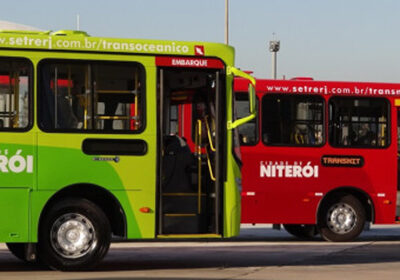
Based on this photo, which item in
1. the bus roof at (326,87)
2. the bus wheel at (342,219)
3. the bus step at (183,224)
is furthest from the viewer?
the bus wheel at (342,219)

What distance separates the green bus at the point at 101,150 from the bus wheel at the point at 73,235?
0.01 m

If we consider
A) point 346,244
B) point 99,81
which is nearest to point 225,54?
point 99,81

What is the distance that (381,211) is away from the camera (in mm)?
20766

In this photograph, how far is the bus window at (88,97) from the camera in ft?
45.0

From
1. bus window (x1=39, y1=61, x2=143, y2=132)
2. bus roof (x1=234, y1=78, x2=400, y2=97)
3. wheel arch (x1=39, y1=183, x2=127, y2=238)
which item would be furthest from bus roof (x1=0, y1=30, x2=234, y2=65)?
bus roof (x1=234, y1=78, x2=400, y2=97)

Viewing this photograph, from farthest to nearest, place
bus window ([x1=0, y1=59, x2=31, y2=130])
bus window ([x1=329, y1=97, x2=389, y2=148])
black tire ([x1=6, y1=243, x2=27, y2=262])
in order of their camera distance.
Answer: bus window ([x1=329, y1=97, x2=389, y2=148]) → black tire ([x1=6, y1=243, x2=27, y2=262]) → bus window ([x1=0, y1=59, x2=31, y2=130])

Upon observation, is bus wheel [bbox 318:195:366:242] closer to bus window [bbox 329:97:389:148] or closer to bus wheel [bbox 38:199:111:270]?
bus window [bbox 329:97:389:148]

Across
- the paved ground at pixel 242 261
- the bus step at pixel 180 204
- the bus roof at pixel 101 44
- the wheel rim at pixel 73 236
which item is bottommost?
the paved ground at pixel 242 261

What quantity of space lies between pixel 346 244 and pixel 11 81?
830cm

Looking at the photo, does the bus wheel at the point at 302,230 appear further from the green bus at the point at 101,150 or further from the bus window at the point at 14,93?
the bus window at the point at 14,93

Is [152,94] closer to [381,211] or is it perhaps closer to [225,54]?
[225,54]

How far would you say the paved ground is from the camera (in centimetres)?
1367

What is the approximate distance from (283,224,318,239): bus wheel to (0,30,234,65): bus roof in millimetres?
7735

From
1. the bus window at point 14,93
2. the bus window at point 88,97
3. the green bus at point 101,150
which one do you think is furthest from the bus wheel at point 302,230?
the bus window at point 14,93
